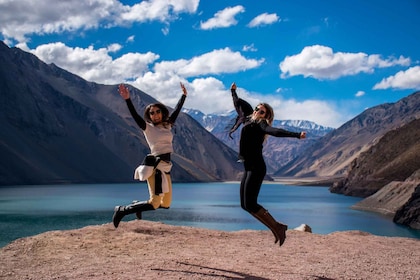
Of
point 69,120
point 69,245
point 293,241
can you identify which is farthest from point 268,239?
point 69,120

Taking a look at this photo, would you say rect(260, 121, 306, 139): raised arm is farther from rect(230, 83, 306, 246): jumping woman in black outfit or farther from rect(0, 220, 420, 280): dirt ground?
rect(0, 220, 420, 280): dirt ground

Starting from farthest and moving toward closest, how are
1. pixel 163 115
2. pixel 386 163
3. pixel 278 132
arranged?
pixel 386 163
pixel 163 115
pixel 278 132

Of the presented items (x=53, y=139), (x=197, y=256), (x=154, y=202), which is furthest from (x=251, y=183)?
(x=53, y=139)

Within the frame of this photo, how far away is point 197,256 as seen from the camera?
36.6 ft

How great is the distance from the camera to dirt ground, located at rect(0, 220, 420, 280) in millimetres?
9258

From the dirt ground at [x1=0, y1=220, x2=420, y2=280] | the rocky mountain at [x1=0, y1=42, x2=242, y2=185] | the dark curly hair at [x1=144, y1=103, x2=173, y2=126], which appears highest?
the rocky mountain at [x1=0, y1=42, x2=242, y2=185]

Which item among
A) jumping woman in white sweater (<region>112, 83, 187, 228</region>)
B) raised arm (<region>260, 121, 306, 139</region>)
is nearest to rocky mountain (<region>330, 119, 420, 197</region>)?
jumping woman in white sweater (<region>112, 83, 187, 228</region>)

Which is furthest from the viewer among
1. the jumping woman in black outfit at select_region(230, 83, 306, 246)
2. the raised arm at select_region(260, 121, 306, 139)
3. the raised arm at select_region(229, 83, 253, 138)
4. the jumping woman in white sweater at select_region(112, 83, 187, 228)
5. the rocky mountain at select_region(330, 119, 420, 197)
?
the rocky mountain at select_region(330, 119, 420, 197)

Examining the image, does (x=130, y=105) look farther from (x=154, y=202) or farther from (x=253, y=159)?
(x=253, y=159)

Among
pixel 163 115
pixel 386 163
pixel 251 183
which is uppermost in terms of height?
pixel 386 163

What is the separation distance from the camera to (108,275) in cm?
873

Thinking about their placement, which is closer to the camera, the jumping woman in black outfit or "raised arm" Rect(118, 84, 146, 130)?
the jumping woman in black outfit

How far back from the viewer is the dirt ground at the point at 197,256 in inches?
364

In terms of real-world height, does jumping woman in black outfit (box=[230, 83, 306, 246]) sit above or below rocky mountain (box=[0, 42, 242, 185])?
below
